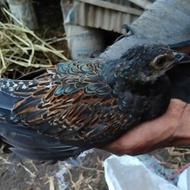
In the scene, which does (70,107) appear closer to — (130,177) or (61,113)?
(61,113)

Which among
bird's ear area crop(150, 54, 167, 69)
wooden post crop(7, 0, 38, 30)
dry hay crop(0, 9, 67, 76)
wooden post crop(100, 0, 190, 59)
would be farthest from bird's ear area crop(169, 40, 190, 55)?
wooden post crop(7, 0, 38, 30)

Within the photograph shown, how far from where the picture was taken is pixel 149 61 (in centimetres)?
111

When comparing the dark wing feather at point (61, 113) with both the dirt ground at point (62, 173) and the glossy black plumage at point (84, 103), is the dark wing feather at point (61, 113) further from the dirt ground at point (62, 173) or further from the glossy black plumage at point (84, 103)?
the dirt ground at point (62, 173)

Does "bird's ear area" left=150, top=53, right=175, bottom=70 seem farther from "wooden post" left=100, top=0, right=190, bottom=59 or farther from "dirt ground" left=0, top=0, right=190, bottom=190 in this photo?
"dirt ground" left=0, top=0, right=190, bottom=190

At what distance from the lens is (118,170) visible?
1.70 metres

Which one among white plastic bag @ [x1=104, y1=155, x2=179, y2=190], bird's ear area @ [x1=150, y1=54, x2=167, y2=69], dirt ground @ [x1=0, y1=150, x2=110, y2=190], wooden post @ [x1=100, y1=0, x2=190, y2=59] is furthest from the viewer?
dirt ground @ [x1=0, y1=150, x2=110, y2=190]

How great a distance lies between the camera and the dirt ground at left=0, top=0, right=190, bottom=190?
198cm

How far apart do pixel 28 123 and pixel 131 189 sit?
1.99 ft

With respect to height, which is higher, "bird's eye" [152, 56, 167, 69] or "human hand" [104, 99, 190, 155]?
"bird's eye" [152, 56, 167, 69]

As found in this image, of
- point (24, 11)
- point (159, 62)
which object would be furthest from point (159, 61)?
point (24, 11)

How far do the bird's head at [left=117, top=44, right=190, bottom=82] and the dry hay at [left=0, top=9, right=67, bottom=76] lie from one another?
144 cm

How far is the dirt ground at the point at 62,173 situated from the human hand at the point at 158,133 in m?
0.77

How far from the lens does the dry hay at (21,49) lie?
2.57 m

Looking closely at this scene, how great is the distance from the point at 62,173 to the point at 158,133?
36.0 inches
